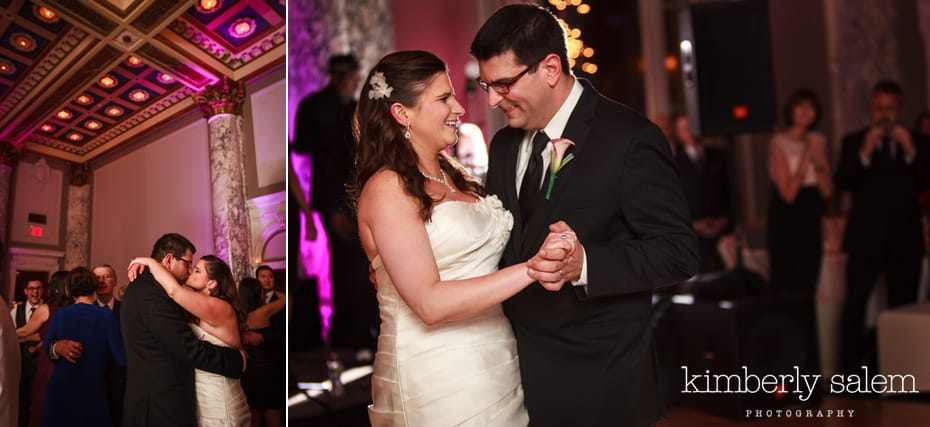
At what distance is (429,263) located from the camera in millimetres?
1696

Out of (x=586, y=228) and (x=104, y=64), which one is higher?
(x=104, y=64)

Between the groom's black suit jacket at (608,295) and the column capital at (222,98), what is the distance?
1083mm

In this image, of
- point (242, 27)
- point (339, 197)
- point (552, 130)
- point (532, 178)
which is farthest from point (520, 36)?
point (339, 197)

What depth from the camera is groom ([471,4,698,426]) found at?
1760 mm

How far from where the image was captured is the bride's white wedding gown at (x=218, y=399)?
2.24 m

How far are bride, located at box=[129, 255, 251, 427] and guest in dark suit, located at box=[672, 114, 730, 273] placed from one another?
10.9 feet

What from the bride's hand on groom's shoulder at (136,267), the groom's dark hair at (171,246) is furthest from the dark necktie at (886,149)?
the bride's hand on groom's shoulder at (136,267)

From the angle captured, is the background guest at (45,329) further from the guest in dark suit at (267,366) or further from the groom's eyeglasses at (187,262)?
the guest in dark suit at (267,366)

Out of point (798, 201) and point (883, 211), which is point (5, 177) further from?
point (883, 211)

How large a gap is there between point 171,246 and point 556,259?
51.1 inches

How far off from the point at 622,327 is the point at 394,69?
0.93 meters

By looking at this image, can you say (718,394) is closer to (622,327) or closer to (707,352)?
(707,352)

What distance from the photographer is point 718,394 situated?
3.88m

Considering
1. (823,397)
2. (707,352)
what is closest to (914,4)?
(823,397)
